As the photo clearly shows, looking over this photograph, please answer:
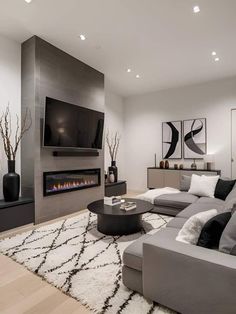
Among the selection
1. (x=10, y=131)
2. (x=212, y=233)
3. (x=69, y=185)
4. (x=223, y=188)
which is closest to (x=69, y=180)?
(x=69, y=185)

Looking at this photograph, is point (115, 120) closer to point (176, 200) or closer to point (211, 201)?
point (176, 200)

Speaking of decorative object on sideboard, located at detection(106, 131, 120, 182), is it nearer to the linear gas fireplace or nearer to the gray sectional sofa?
the linear gas fireplace

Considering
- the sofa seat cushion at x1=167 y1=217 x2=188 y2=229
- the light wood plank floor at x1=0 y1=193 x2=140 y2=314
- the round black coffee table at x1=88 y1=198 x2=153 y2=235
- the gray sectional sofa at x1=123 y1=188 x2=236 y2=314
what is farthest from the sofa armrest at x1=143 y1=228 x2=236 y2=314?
the round black coffee table at x1=88 y1=198 x2=153 y2=235

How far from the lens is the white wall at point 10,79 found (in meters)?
3.65

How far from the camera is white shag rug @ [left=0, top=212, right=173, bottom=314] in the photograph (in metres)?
1.71

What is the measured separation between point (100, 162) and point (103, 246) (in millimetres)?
2666

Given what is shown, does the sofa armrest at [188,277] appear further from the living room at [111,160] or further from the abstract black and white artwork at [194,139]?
the abstract black and white artwork at [194,139]

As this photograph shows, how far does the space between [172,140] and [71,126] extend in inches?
129

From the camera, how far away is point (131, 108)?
7016 mm

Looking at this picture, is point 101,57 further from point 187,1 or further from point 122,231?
point 122,231

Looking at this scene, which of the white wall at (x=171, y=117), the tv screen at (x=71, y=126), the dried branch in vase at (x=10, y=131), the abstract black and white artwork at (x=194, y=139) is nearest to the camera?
the dried branch in vase at (x=10, y=131)

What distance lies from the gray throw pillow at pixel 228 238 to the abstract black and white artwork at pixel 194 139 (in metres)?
4.52

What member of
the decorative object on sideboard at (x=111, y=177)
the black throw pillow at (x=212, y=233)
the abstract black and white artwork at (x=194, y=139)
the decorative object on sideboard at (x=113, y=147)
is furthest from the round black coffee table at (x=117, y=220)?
the abstract black and white artwork at (x=194, y=139)

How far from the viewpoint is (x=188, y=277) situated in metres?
1.42
